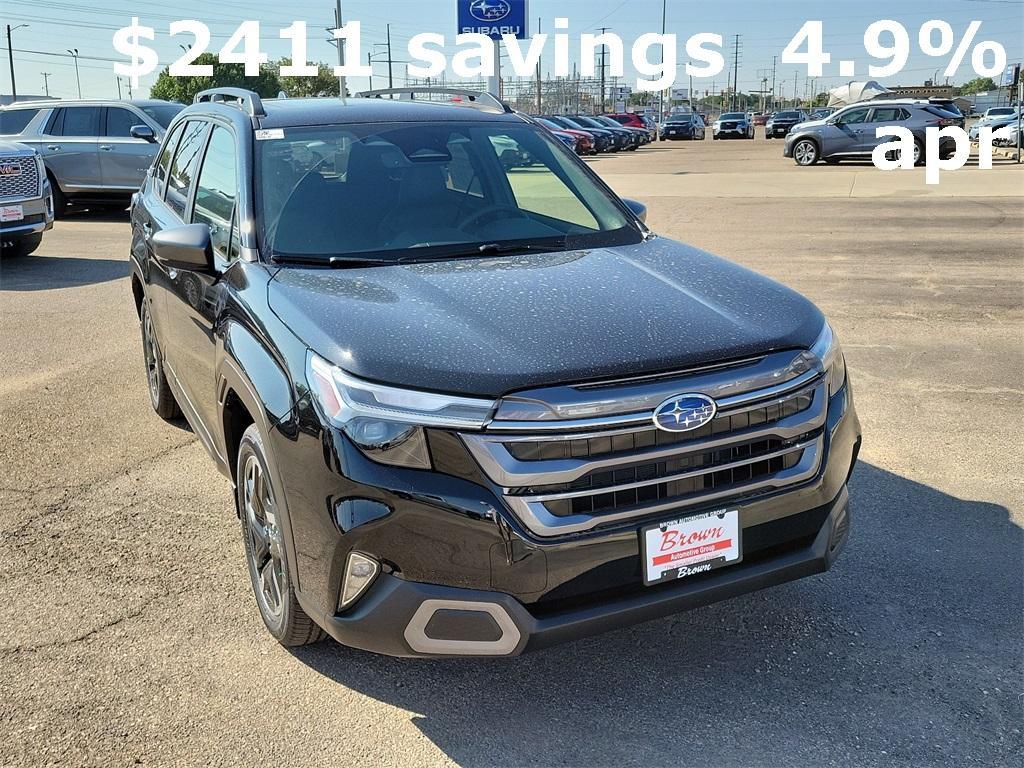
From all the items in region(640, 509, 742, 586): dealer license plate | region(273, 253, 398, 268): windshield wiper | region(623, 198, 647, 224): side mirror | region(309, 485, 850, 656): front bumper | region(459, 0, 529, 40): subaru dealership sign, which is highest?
region(459, 0, 529, 40): subaru dealership sign

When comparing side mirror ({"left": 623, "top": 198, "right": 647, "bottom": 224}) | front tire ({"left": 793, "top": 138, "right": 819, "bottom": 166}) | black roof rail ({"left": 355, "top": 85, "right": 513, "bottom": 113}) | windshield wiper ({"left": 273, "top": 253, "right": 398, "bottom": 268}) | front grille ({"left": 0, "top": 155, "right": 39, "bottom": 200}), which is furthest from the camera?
front tire ({"left": 793, "top": 138, "right": 819, "bottom": 166})

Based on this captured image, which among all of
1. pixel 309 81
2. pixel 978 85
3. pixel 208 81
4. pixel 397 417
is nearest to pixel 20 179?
pixel 397 417

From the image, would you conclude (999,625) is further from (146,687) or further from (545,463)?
(146,687)

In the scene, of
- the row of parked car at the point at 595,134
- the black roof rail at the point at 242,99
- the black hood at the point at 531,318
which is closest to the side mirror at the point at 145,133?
the black roof rail at the point at 242,99

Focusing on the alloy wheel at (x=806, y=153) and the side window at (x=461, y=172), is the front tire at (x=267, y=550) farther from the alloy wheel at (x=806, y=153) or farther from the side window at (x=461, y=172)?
the alloy wheel at (x=806, y=153)

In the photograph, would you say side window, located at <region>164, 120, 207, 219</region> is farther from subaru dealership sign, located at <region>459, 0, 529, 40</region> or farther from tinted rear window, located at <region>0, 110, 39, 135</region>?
subaru dealership sign, located at <region>459, 0, 529, 40</region>

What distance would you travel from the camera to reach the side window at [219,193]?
382 cm

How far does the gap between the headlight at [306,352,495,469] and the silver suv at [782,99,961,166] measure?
28.4 m

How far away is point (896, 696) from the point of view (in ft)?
10.0

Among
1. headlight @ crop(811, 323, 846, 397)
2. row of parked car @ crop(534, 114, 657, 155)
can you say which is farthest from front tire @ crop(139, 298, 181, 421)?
row of parked car @ crop(534, 114, 657, 155)

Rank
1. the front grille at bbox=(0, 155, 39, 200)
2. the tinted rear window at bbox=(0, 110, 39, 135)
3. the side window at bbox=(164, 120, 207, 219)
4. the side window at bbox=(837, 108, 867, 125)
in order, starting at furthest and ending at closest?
the side window at bbox=(837, 108, 867, 125), the tinted rear window at bbox=(0, 110, 39, 135), the front grille at bbox=(0, 155, 39, 200), the side window at bbox=(164, 120, 207, 219)

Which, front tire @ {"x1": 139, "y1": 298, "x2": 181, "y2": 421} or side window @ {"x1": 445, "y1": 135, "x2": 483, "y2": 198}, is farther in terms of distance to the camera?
front tire @ {"x1": 139, "y1": 298, "x2": 181, "y2": 421}

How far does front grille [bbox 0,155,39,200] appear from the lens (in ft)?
37.5

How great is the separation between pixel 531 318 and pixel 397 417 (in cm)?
58
